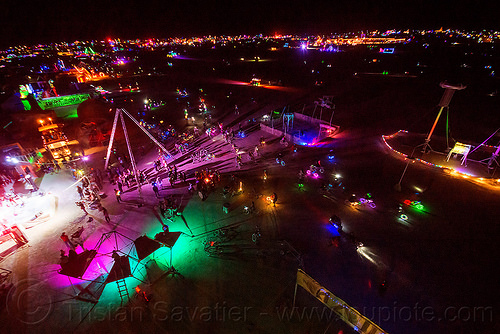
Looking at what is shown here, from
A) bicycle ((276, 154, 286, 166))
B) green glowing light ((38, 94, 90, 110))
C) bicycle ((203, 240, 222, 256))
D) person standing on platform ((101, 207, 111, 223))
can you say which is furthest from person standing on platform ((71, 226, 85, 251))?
green glowing light ((38, 94, 90, 110))

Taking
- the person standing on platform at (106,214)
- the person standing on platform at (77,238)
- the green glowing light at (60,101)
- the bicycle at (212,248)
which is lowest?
the bicycle at (212,248)

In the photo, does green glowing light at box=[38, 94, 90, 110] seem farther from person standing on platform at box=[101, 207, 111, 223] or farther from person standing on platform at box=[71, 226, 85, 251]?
person standing on platform at box=[71, 226, 85, 251]

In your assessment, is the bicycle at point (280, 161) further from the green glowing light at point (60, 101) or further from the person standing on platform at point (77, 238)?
the green glowing light at point (60, 101)

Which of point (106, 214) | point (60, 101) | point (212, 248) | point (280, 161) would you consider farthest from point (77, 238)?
point (60, 101)

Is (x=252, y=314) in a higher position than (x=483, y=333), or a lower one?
higher

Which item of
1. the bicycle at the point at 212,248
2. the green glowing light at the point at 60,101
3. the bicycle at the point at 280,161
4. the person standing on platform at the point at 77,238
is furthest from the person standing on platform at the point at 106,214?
the green glowing light at the point at 60,101

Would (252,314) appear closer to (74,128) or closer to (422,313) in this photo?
(422,313)

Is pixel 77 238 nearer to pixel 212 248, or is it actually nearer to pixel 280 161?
pixel 212 248

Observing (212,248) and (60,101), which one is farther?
(60,101)

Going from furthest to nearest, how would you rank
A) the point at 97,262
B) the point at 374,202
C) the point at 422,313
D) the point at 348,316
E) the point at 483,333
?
the point at 374,202
the point at 97,262
the point at 422,313
the point at 483,333
the point at 348,316

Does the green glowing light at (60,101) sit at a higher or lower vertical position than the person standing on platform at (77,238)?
higher

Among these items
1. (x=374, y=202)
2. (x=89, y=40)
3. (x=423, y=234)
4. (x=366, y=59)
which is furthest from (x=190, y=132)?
(x=89, y=40)
